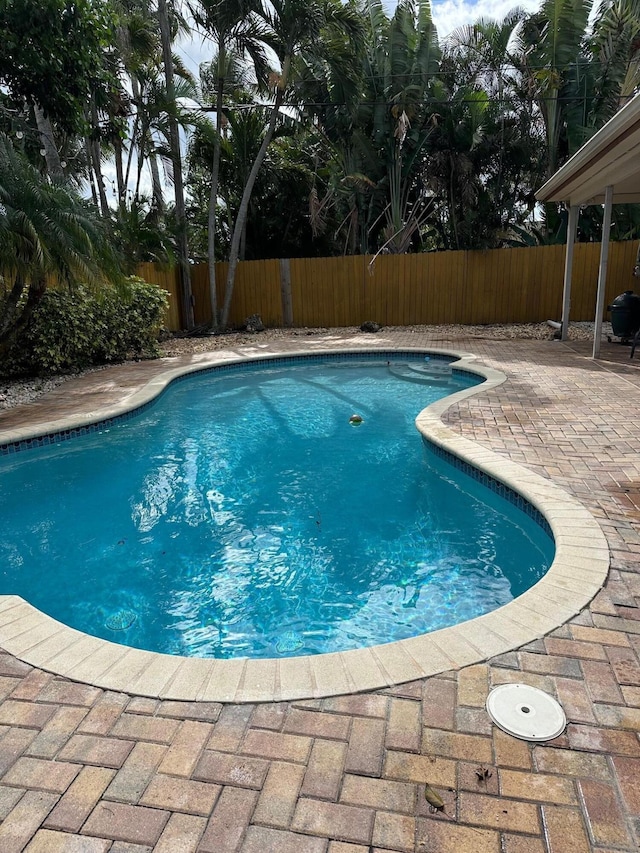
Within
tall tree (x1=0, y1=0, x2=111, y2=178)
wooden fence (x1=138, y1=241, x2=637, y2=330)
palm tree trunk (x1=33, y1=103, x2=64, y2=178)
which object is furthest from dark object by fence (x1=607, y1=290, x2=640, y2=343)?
palm tree trunk (x1=33, y1=103, x2=64, y2=178)

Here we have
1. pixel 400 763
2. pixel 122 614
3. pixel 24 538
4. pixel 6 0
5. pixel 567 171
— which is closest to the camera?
pixel 400 763

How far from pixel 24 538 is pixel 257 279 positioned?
11954 mm

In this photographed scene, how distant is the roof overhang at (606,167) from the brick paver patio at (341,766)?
17.7ft

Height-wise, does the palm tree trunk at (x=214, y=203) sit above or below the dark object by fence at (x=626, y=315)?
above

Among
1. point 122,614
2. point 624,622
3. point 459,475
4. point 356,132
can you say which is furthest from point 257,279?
point 624,622

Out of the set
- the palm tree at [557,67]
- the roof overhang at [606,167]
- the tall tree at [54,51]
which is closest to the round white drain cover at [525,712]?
the roof overhang at [606,167]

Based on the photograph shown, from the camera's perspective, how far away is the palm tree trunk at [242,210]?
13562mm

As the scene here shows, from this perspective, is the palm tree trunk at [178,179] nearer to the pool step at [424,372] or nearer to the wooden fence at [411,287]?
the wooden fence at [411,287]

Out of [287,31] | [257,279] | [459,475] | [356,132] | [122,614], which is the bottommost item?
[122,614]

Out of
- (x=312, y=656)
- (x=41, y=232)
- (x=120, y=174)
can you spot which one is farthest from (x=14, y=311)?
(x=120, y=174)

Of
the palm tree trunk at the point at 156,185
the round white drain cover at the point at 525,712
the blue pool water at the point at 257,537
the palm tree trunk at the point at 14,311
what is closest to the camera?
the round white drain cover at the point at 525,712

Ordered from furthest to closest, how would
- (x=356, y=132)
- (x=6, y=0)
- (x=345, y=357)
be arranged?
(x=356, y=132), (x=345, y=357), (x=6, y=0)

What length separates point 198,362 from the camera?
10.5m

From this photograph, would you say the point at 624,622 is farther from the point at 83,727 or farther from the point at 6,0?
the point at 6,0
